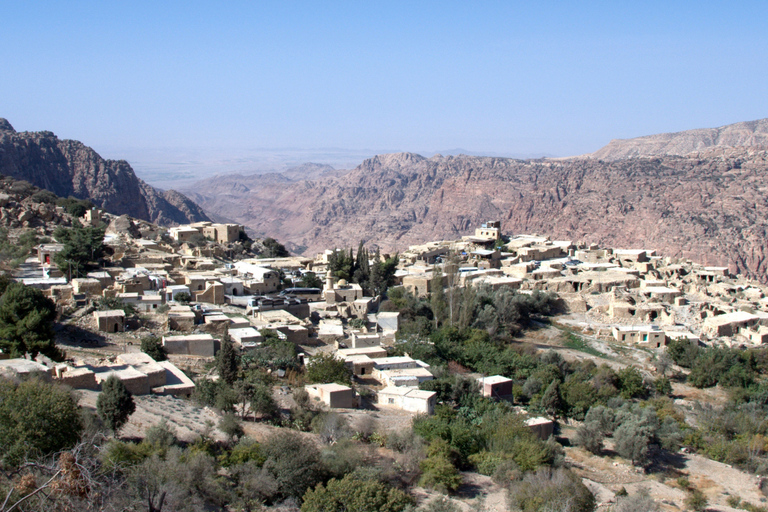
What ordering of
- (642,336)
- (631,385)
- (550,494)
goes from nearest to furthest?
(550,494) → (631,385) → (642,336)

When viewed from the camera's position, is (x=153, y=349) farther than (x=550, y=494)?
Yes

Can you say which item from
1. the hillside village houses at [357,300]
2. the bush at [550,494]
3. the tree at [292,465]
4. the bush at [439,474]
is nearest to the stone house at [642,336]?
the hillside village houses at [357,300]

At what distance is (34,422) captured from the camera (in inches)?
342

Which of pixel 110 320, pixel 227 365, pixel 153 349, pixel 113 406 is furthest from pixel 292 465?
pixel 110 320

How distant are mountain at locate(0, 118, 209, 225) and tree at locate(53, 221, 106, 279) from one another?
146 ft

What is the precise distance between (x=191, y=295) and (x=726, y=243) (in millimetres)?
57571

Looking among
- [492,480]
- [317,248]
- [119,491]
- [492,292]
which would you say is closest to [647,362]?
[492,292]

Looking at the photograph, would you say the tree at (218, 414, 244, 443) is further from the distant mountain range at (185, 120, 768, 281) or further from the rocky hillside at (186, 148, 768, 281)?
the rocky hillside at (186, 148, 768, 281)

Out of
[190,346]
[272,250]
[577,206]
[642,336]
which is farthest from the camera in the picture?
[577,206]

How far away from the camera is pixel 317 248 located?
102500mm

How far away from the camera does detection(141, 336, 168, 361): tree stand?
48.3ft

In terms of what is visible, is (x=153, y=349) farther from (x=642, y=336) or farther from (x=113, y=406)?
(x=642, y=336)

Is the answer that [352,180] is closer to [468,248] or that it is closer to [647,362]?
[468,248]

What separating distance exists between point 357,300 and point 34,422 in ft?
49.6
